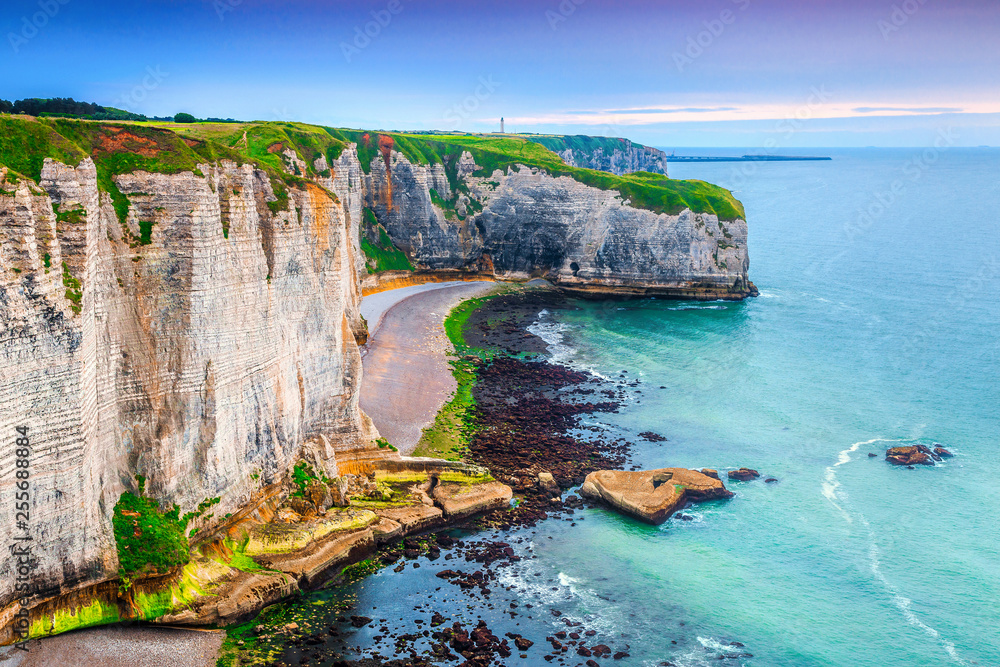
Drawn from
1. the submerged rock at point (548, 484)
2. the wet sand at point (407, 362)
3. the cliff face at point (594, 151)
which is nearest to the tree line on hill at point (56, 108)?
the wet sand at point (407, 362)

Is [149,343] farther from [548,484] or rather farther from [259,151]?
[259,151]

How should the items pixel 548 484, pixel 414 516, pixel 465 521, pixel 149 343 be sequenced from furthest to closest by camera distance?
pixel 548 484
pixel 465 521
pixel 414 516
pixel 149 343

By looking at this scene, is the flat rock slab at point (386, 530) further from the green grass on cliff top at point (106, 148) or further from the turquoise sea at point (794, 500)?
the green grass on cliff top at point (106, 148)

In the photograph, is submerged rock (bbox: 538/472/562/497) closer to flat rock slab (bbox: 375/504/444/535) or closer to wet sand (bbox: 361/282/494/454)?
flat rock slab (bbox: 375/504/444/535)

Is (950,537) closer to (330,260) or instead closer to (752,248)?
(330,260)

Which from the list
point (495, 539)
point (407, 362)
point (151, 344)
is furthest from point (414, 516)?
point (407, 362)

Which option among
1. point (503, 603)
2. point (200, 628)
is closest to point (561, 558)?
point (503, 603)

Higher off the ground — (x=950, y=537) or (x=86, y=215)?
(x=86, y=215)
